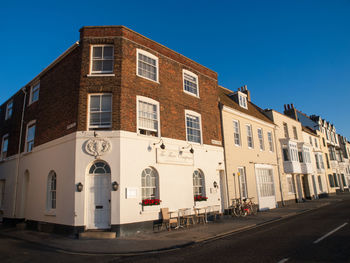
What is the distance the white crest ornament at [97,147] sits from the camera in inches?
460

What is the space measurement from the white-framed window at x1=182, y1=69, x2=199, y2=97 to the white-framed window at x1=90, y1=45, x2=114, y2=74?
5280 millimetres

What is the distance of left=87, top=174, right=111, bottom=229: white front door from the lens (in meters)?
11.3

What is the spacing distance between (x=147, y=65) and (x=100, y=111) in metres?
4.16

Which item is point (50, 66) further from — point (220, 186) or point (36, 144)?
point (220, 186)

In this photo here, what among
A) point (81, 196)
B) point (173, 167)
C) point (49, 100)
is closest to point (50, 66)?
point (49, 100)

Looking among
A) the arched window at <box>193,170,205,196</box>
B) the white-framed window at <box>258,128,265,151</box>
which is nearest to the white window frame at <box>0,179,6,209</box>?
the arched window at <box>193,170,205,196</box>

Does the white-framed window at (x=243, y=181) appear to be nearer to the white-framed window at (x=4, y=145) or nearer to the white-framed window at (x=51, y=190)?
the white-framed window at (x=51, y=190)

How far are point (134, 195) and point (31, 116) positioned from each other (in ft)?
35.2

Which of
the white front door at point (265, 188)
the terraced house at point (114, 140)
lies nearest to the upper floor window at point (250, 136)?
the white front door at point (265, 188)

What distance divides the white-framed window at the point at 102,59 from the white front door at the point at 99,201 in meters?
5.70

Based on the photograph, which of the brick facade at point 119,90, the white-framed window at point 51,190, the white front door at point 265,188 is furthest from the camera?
the white front door at point 265,188

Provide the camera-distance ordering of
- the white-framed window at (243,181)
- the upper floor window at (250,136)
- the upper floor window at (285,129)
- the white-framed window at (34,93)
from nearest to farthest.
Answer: the white-framed window at (34,93) → the white-framed window at (243,181) → the upper floor window at (250,136) → the upper floor window at (285,129)

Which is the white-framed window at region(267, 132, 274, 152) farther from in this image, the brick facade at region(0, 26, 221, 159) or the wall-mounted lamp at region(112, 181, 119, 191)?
the wall-mounted lamp at region(112, 181, 119, 191)

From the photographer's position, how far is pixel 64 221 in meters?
11.9
